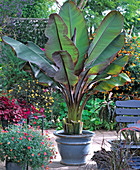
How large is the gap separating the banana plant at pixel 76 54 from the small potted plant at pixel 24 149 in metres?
1.02

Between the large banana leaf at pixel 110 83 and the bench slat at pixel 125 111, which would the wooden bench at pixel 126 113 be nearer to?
the bench slat at pixel 125 111

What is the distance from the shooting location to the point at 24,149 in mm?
3387

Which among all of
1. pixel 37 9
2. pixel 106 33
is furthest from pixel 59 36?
pixel 37 9

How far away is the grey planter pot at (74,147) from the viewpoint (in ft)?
14.1

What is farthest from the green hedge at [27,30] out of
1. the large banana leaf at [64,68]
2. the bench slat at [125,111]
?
the bench slat at [125,111]

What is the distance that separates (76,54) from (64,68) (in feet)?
A: 1.02

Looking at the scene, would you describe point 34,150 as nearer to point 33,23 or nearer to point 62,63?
point 62,63

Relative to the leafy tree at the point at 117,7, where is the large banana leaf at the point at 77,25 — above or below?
below

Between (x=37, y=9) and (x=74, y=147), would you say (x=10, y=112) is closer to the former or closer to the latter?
(x=74, y=147)

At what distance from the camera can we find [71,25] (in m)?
4.53

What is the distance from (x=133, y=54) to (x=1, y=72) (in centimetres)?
406

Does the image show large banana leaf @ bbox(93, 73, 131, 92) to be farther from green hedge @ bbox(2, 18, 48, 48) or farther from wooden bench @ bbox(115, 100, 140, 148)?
green hedge @ bbox(2, 18, 48, 48)

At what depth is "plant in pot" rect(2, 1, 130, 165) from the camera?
4.16 metres

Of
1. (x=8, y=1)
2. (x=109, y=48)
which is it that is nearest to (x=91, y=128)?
(x=109, y=48)
